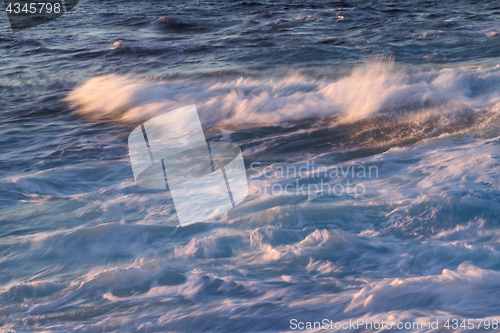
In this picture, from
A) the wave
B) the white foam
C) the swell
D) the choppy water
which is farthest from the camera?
the white foam

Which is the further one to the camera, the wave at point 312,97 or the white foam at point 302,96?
the white foam at point 302,96

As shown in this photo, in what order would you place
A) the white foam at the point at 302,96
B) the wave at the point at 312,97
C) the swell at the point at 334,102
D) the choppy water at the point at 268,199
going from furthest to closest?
the white foam at the point at 302,96 < the wave at the point at 312,97 < the swell at the point at 334,102 < the choppy water at the point at 268,199

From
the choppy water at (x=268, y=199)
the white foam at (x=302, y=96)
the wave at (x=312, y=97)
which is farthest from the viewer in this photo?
the white foam at (x=302, y=96)

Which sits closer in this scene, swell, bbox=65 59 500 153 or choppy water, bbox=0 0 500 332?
choppy water, bbox=0 0 500 332

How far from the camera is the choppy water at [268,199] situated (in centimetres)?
237

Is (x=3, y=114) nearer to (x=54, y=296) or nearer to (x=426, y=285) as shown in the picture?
(x=54, y=296)

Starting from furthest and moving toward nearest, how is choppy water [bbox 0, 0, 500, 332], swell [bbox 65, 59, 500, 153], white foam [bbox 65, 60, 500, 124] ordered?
white foam [bbox 65, 60, 500, 124] → swell [bbox 65, 59, 500, 153] → choppy water [bbox 0, 0, 500, 332]

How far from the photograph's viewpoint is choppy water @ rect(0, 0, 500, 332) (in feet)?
7.79

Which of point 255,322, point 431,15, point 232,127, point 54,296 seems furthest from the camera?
point 431,15

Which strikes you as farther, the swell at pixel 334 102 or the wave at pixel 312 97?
the wave at pixel 312 97

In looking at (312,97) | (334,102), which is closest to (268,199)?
(334,102)

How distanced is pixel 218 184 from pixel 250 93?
318 centimetres

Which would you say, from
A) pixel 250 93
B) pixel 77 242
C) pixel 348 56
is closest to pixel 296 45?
pixel 348 56

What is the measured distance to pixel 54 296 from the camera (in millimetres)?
2508
